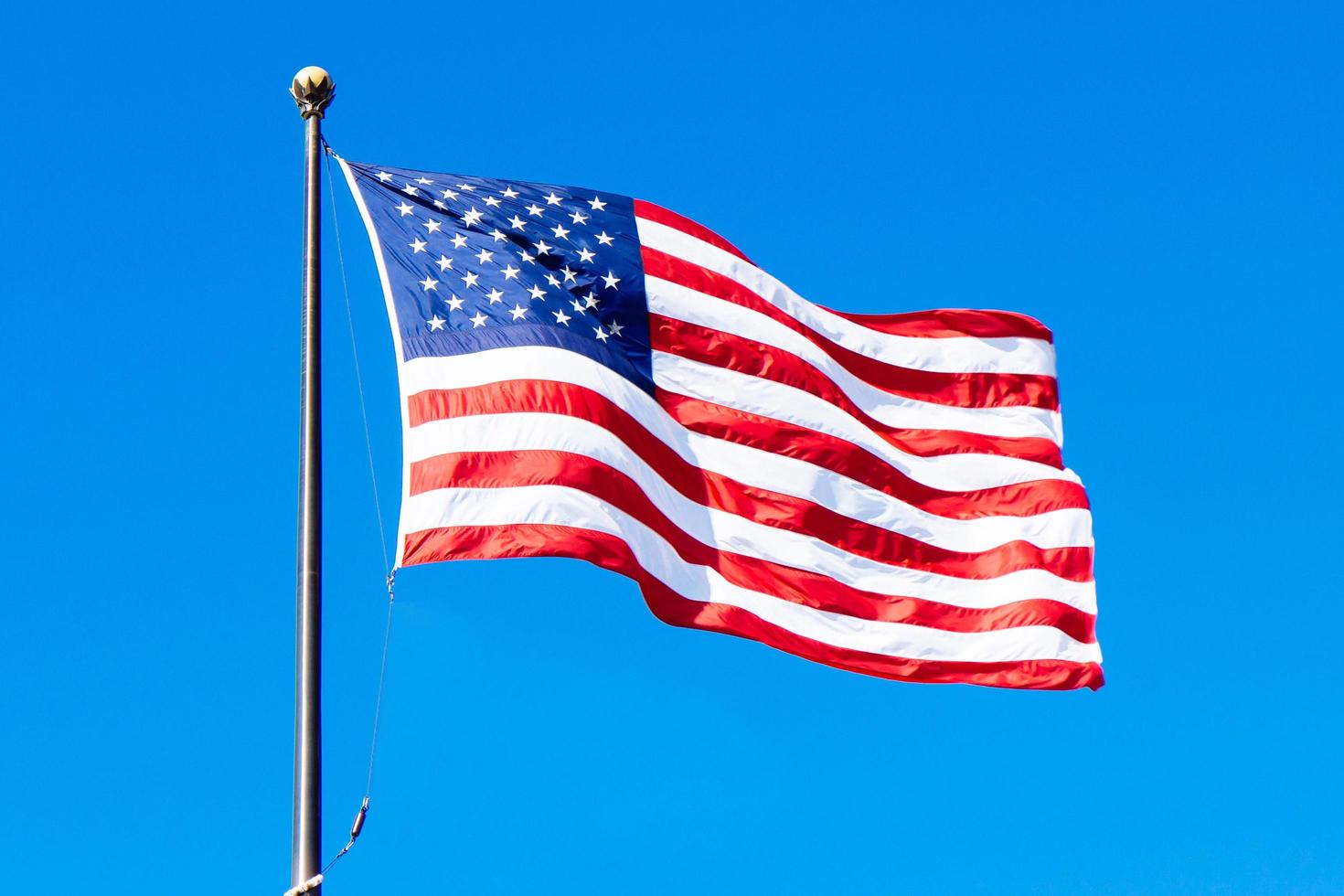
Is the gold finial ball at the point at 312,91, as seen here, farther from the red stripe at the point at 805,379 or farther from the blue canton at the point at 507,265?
the red stripe at the point at 805,379

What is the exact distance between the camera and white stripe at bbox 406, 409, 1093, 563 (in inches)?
739

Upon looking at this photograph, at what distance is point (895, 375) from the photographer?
78.9ft

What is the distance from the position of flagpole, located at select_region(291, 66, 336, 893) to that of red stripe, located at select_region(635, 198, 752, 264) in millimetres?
5748

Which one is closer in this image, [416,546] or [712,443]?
[416,546]

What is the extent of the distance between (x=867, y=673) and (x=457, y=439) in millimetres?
5139

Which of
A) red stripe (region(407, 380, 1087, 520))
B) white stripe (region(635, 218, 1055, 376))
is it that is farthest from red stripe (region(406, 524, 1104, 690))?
white stripe (region(635, 218, 1055, 376))

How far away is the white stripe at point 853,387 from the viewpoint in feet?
73.3

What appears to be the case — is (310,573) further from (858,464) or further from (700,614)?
(858,464)

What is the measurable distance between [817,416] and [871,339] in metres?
1.76

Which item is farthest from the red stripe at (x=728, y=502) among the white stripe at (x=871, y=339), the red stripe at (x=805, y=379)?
the white stripe at (x=871, y=339)

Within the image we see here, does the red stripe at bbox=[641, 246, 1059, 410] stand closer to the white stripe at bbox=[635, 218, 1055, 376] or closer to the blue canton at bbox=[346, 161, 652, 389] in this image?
the white stripe at bbox=[635, 218, 1055, 376]

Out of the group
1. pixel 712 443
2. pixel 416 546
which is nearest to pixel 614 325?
pixel 712 443

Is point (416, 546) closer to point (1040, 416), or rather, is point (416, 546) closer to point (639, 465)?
point (639, 465)

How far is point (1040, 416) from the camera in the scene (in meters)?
24.4
